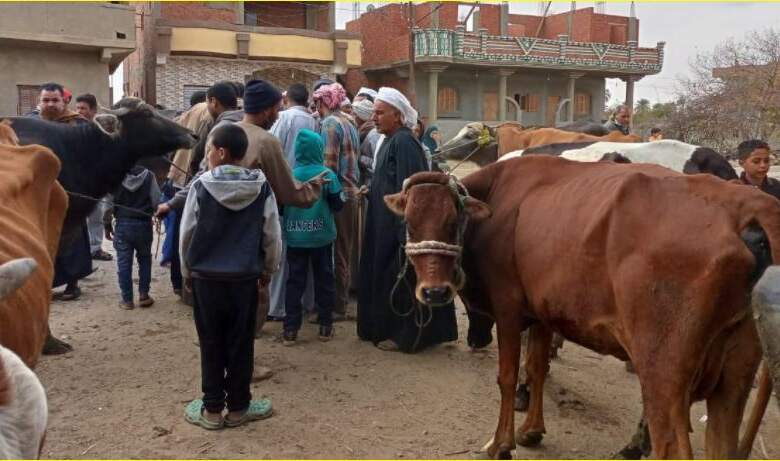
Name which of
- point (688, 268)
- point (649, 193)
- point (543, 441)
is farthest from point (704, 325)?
point (543, 441)

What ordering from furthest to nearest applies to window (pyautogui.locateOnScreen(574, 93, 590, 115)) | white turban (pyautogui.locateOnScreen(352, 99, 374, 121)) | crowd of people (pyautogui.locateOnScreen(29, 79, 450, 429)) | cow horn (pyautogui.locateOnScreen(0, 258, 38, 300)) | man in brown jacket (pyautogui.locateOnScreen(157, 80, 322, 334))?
window (pyautogui.locateOnScreen(574, 93, 590, 115)) → white turban (pyautogui.locateOnScreen(352, 99, 374, 121)) → man in brown jacket (pyautogui.locateOnScreen(157, 80, 322, 334)) → crowd of people (pyautogui.locateOnScreen(29, 79, 450, 429)) → cow horn (pyautogui.locateOnScreen(0, 258, 38, 300))

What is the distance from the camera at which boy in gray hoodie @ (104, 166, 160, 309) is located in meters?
6.84

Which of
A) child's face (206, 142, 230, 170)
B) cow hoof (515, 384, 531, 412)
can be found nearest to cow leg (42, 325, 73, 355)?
child's face (206, 142, 230, 170)

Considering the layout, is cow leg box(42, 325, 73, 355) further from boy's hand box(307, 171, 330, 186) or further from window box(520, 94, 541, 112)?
window box(520, 94, 541, 112)

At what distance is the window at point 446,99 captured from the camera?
33469 mm

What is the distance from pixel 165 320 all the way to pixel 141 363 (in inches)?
45.7

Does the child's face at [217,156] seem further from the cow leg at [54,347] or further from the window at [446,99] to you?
the window at [446,99]

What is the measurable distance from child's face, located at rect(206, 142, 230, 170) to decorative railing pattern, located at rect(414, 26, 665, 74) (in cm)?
2719

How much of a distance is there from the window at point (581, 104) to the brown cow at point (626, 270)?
1375 inches

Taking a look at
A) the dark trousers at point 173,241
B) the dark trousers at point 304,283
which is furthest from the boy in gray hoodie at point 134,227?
the dark trousers at point 304,283

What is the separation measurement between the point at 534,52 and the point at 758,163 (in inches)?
1140

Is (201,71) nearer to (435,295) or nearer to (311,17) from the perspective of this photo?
(311,17)

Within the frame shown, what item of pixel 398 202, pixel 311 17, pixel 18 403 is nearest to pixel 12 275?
pixel 18 403

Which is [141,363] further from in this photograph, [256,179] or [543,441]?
[543,441]
